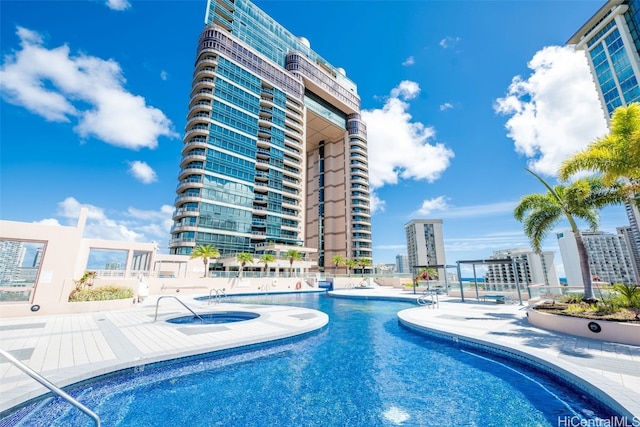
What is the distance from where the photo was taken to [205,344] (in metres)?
7.29

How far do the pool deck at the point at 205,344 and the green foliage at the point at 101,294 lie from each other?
1418mm

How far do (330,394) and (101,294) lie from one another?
15.0 meters

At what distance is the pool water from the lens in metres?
4.34

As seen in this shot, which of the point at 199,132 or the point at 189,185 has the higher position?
the point at 199,132

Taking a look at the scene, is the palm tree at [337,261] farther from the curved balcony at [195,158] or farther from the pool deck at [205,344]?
the pool deck at [205,344]

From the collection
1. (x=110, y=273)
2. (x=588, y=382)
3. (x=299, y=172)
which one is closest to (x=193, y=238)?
(x=110, y=273)

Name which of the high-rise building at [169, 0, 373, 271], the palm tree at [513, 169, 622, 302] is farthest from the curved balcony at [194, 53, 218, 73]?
the palm tree at [513, 169, 622, 302]

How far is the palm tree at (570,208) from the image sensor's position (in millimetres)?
10445

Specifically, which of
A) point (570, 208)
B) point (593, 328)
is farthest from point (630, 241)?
point (593, 328)

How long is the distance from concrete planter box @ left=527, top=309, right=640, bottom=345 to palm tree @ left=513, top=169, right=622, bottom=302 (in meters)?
2.55

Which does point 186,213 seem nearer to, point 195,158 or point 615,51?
point 195,158

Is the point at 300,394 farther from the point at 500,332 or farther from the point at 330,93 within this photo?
the point at 330,93

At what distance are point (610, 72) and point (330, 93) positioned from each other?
2025 inches

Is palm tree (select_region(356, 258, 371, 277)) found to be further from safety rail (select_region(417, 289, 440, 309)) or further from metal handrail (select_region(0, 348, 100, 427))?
metal handrail (select_region(0, 348, 100, 427))
